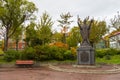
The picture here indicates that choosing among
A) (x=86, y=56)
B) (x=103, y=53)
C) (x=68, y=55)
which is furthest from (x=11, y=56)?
(x=103, y=53)

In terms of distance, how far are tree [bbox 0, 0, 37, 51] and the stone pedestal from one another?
677 inches

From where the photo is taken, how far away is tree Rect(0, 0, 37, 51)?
4056 centimetres

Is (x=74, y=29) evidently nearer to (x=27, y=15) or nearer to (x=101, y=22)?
(x=101, y=22)

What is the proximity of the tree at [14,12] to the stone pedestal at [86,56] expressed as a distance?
1719 centimetres

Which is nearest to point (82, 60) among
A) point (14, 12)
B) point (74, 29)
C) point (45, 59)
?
point (45, 59)

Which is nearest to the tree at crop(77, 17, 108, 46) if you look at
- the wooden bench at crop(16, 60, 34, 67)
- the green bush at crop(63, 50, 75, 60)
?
the green bush at crop(63, 50, 75, 60)

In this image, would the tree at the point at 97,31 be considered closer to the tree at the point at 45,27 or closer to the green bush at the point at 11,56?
the tree at the point at 45,27

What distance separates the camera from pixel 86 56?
87.9 ft

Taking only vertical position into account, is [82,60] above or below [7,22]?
below

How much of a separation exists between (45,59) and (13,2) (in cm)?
1355

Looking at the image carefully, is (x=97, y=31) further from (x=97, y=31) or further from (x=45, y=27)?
(x=45, y=27)

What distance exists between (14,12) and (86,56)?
59.1 feet

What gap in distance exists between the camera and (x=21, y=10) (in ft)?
139

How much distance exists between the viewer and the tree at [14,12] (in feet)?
133
